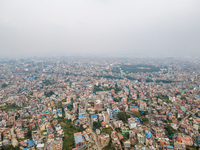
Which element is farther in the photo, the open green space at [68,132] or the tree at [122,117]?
the tree at [122,117]

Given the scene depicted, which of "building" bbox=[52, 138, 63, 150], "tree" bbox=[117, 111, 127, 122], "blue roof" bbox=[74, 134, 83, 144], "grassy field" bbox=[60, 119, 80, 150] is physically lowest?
"grassy field" bbox=[60, 119, 80, 150]

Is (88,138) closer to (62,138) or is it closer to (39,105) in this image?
(62,138)

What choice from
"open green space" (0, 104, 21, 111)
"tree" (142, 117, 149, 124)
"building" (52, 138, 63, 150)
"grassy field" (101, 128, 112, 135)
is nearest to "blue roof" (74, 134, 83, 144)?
"building" (52, 138, 63, 150)

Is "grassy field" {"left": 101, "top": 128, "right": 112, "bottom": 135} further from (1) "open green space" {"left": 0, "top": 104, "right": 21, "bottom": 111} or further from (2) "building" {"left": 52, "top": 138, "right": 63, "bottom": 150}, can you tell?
(1) "open green space" {"left": 0, "top": 104, "right": 21, "bottom": 111}

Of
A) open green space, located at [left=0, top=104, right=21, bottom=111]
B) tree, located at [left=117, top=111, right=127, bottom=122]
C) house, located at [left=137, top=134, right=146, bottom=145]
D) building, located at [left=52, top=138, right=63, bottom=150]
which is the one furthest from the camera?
open green space, located at [left=0, top=104, right=21, bottom=111]

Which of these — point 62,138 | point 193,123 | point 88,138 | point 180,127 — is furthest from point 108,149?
point 193,123

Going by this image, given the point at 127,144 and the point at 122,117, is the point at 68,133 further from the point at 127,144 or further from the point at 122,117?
the point at 122,117

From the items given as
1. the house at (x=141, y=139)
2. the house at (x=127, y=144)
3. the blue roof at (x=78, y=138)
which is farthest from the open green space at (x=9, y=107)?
the house at (x=141, y=139)

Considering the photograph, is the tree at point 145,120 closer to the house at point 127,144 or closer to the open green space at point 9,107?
the house at point 127,144

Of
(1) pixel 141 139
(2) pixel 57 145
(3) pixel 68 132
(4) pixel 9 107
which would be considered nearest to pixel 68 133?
(3) pixel 68 132

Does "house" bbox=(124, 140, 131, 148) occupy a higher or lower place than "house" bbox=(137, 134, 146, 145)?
lower

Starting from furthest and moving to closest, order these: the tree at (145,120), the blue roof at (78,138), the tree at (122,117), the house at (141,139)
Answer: the tree at (122,117)
the tree at (145,120)
the house at (141,139)
the blue roof at (78,138)
